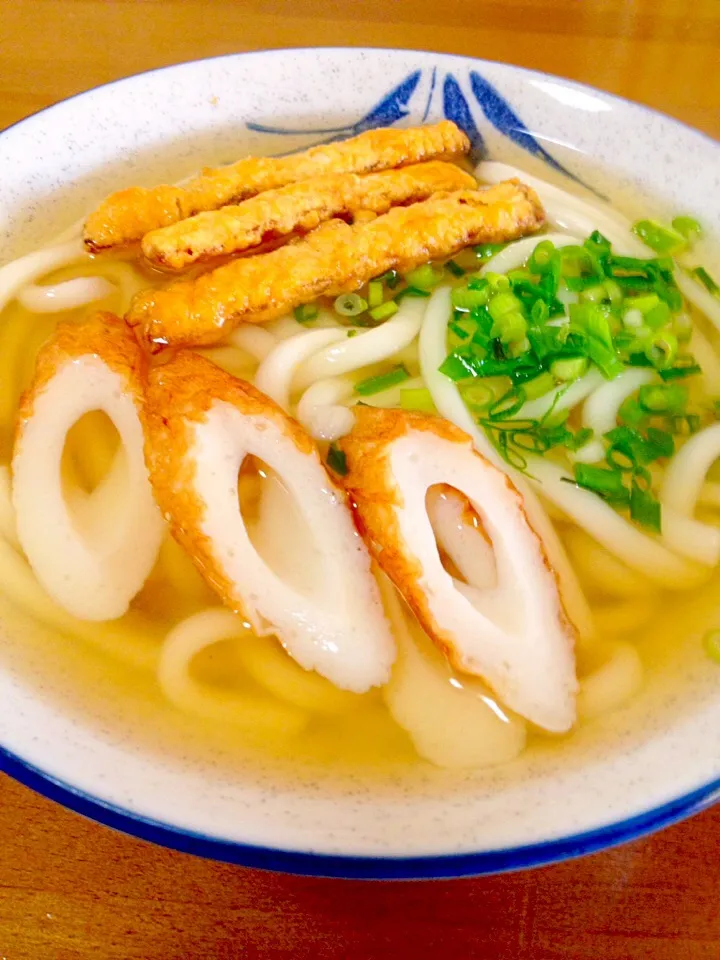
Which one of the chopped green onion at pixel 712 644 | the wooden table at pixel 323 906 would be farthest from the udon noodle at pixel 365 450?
the wooden table at pixel 323 906

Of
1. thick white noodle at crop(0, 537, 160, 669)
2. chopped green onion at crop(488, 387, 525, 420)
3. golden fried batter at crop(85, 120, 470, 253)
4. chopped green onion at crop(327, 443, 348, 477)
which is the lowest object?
thick white noodle at crop(0, 537, 160, 669)

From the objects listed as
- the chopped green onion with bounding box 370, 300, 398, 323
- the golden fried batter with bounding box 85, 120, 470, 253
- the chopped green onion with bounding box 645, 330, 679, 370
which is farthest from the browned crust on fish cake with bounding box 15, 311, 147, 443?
the chopped green onion with bounding box 645, 330, 679, 370

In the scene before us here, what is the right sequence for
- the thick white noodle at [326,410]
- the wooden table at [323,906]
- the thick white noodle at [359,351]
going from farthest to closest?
the thick white noodle at [359,351]
the thick white noodle at [326,410]
the wooden table at [323,906]

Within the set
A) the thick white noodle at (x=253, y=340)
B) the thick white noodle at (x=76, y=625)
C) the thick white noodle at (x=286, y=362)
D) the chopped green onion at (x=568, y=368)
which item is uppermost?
the thick white noodle at (x=253, y=340)

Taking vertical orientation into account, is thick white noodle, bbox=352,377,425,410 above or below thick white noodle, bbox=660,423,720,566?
above

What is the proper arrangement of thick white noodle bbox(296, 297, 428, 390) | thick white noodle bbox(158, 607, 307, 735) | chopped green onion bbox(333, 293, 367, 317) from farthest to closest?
chopped green onion bbox(333, 293, 367, 317) < thick white noodle bbox(296, 297, 428, 390) < thick white noodle bbox(158, 607, 307, 735)

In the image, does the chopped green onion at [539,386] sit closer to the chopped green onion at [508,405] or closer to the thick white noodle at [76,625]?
the chopped green onion at [508,405]

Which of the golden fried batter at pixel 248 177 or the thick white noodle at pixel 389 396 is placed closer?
the thick white noodle at pixel 389 396

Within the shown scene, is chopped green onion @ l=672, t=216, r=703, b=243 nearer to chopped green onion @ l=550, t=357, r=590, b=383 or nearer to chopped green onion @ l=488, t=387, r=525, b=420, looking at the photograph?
chopped green onion @ l=550, t=357, r=590, b=383
